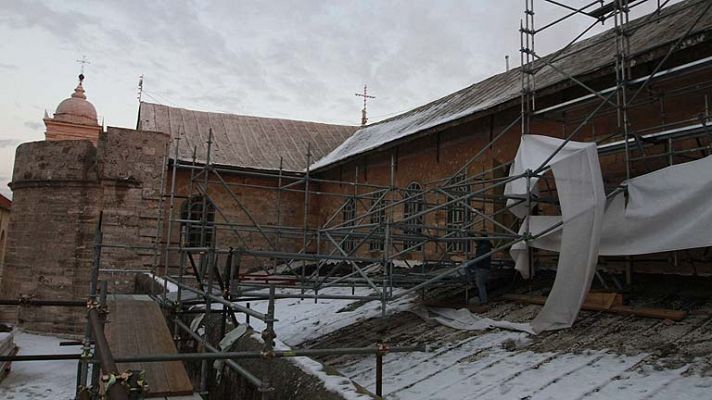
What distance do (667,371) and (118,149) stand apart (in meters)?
13.5

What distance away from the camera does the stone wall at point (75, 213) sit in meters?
14.3

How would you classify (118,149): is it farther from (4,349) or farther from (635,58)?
(635,58)

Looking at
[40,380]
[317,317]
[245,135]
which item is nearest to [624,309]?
[317,317]

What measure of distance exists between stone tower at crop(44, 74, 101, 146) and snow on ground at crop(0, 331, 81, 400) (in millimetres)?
21697

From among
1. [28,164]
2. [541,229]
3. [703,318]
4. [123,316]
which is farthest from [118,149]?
[703,318]

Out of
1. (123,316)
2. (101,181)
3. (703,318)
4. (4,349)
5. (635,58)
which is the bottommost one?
(4,349)

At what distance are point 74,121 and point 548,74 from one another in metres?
29.7

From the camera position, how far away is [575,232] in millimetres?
6203

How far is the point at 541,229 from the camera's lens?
24.1 ft

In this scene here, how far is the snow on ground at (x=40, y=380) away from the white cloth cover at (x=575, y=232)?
7972 mm

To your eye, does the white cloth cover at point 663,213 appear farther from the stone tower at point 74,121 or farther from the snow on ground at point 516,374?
the stone tower at point 74,121

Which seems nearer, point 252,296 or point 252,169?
point 252,296

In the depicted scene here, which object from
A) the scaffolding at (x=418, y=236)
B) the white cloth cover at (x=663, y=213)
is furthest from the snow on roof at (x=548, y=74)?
the white cloth cover at (x=663, y=213)

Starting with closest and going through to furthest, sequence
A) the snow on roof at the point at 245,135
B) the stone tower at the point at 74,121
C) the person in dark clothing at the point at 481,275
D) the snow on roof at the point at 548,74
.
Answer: the person in dark clothing at the point at 481,275, the snow on roof at the point at 548,74, the snow on roof at the point at 245,135, the stone tower at the point at 74,121
